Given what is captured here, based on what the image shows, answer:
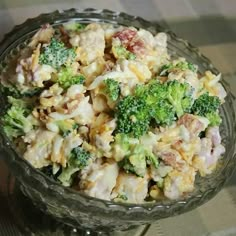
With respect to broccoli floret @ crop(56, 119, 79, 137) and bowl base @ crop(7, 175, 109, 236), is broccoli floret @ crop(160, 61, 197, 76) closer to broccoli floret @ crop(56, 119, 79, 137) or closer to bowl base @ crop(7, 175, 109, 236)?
broccoli floret @ crop(56, 119, 79, 137)

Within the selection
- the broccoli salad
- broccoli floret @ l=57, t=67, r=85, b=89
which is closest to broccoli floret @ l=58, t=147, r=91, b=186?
the broccoli salad

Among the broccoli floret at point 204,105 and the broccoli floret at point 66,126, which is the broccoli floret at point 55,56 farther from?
the broccoli floret at point 204,105

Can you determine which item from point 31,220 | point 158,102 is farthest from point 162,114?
point 31,220

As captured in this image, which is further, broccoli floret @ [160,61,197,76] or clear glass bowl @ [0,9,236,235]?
broccoli floret @ [160,61,197,76]

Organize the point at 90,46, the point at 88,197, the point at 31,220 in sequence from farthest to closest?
the point at 31,220 < the point at 90,46 < the point at 88,197

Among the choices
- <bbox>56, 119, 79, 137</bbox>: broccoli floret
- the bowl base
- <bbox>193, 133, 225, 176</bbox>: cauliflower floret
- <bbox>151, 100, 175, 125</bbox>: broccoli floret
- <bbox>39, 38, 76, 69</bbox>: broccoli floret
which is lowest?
the bowl base

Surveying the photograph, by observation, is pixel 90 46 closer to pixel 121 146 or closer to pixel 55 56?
pixel 55 56

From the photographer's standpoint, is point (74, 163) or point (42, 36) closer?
point (74, 163)
